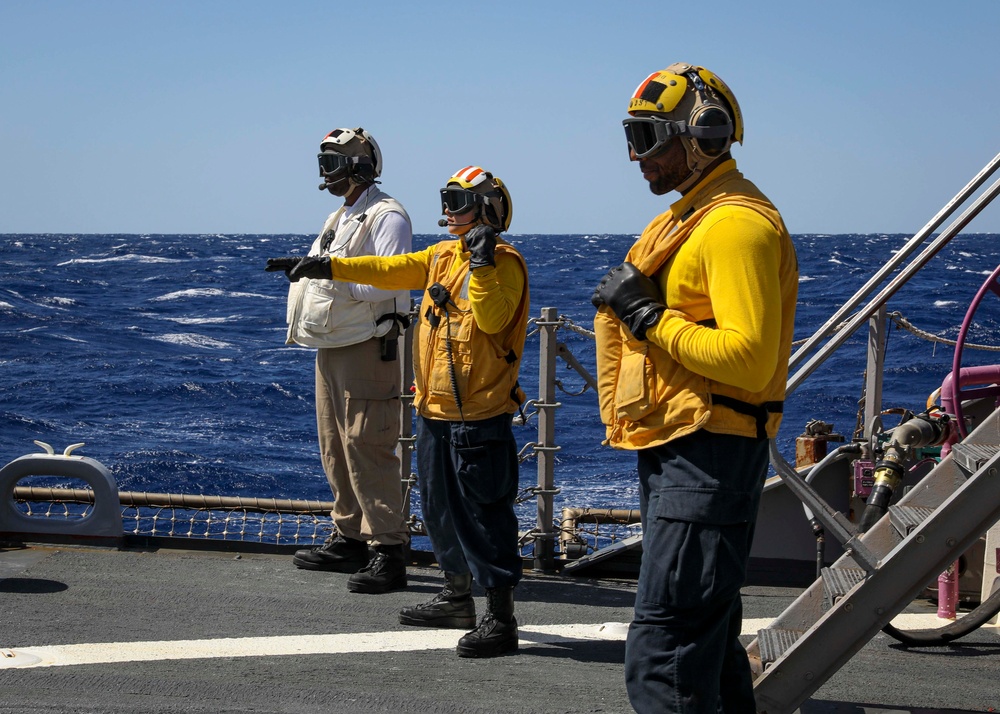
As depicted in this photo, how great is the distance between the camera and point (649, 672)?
2.92 m

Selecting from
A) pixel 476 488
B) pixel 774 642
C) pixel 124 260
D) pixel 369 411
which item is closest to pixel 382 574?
pixel 369 411

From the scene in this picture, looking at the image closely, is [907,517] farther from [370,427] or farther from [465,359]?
[370,427]

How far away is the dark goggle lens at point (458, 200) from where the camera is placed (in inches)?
179

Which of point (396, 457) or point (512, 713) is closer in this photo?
point (512, 713)

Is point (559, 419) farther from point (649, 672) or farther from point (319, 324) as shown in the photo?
point (649, 672)

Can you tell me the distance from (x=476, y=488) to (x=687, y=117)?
200 centimetres

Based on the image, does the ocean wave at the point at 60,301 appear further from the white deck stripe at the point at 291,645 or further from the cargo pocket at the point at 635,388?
the cargo pocket at the point at 635,388

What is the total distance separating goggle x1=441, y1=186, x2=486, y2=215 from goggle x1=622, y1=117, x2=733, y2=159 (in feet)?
5.20

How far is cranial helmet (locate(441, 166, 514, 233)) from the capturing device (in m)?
4.56

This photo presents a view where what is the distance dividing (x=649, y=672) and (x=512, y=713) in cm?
119

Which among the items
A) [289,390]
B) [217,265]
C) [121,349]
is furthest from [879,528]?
[217,265]

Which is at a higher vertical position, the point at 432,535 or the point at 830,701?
the point at 432,535

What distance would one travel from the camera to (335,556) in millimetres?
5809

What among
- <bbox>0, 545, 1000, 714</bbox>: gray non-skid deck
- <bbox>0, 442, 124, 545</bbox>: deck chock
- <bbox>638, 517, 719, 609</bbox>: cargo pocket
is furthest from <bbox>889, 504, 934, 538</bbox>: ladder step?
<bbox>0, 442, 124, 545</bbox>: deck chock
